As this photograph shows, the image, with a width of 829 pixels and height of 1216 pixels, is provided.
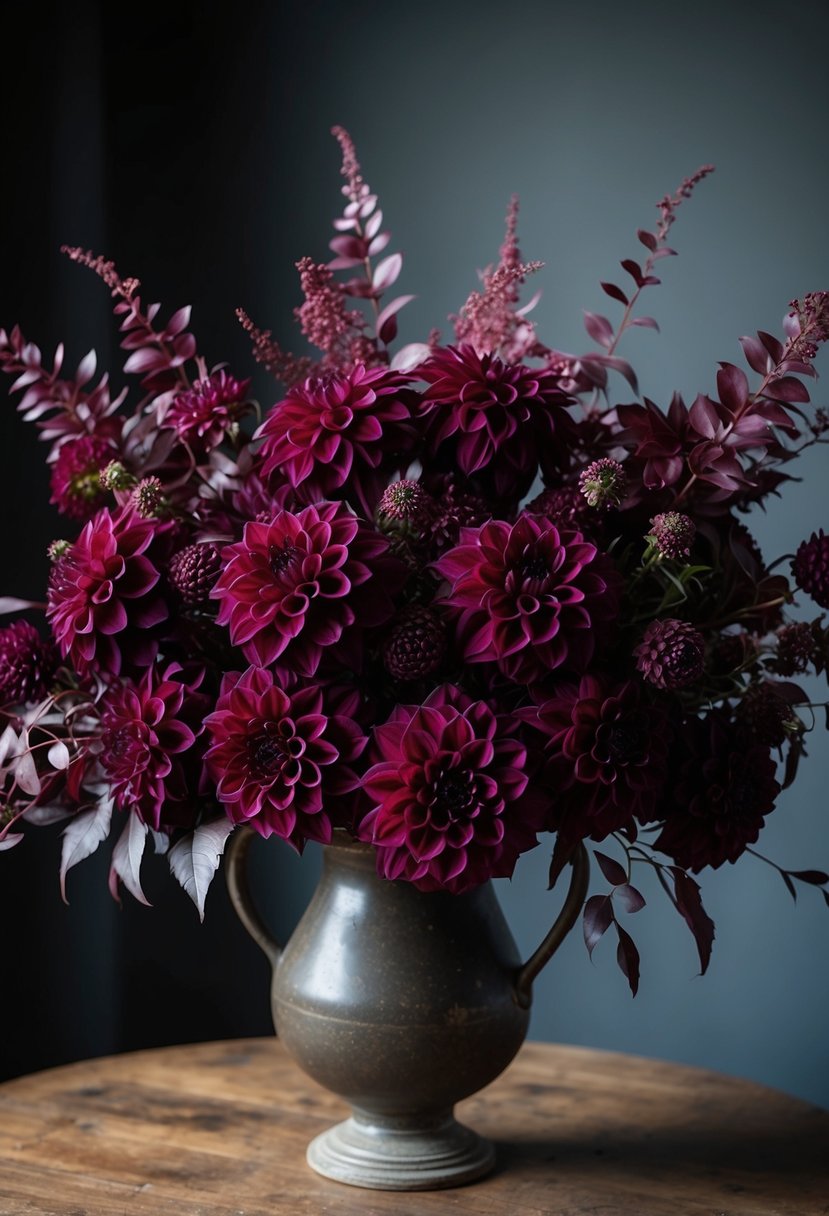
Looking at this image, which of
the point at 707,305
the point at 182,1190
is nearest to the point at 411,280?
the point at 707,305

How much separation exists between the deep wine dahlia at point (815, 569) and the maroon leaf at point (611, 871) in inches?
9.2

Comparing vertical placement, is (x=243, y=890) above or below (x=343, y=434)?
below

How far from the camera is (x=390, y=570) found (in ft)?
2.81

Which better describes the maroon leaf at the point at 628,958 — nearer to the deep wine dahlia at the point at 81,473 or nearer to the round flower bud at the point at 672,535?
the round flower bud at the point at 672,535

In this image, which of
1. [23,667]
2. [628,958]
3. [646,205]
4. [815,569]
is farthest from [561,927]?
[646,205]

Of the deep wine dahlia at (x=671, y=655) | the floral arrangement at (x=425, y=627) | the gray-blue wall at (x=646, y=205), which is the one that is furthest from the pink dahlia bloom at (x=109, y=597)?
the gray-blue wall at (x=646, y=205)

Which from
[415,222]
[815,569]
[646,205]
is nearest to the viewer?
[815,569]

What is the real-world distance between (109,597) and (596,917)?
378mm

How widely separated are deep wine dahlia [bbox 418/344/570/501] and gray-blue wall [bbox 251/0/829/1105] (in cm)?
72

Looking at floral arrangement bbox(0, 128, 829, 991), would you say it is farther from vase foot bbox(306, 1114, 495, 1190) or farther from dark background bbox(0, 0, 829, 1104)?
dark background bbox(0, 0, 829, 1104)

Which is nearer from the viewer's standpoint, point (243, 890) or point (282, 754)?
point (282, 754)

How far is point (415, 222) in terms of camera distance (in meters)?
1.75

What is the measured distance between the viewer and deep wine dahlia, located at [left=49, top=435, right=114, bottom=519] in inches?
40.9

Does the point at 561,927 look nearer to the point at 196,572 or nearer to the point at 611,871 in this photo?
the point at 611,871
